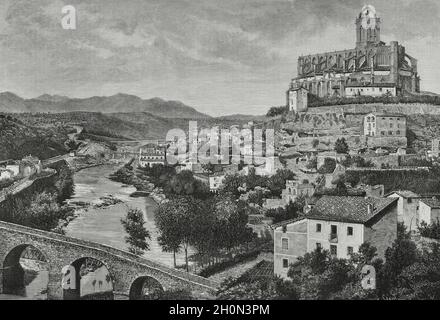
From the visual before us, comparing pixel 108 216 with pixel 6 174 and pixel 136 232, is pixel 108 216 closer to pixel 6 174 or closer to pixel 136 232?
pixel 136 232

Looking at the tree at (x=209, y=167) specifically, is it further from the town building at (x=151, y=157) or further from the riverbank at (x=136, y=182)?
the riverbank at (x=136, y=182)

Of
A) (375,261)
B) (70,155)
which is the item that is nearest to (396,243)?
(375,261)

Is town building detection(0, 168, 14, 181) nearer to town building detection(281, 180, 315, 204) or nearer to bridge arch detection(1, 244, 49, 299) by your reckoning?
bridge arch detection(1, 244, 49, 299)

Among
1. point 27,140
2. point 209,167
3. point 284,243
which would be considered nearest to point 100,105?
point 27,140

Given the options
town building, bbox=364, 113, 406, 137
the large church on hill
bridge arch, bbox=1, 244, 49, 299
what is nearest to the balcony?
bridge arch, bbox=1, 244, 49, 299

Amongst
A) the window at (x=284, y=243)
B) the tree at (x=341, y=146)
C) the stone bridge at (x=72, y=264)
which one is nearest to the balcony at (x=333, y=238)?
the window at (x=284, y=243)
